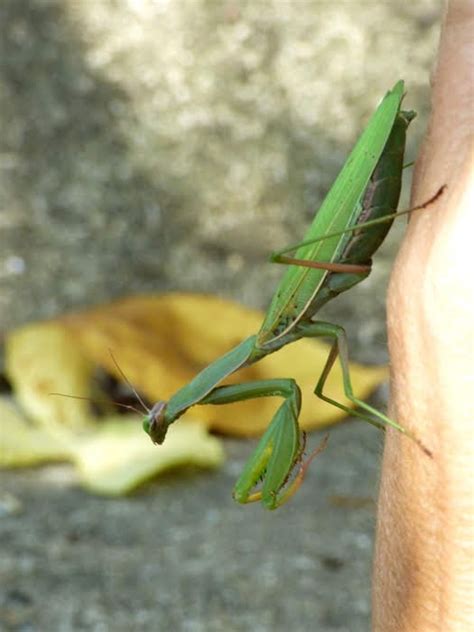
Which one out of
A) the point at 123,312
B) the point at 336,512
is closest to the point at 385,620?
the point at 336,512

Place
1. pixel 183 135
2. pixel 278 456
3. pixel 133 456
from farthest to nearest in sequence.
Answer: pixel 183 135 → pixel 133 456 → pixel 278 456

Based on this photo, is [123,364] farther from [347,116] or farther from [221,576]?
[347,116]

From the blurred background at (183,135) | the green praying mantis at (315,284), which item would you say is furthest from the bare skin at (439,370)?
the blurred background at (183,135)

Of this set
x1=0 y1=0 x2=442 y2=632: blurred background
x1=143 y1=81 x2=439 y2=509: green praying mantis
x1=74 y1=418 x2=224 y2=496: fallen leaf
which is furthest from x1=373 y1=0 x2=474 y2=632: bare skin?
x1=0 y1=0 x2=442 y2=632: blurred background

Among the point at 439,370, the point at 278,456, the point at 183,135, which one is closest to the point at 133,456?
the point at 183,135

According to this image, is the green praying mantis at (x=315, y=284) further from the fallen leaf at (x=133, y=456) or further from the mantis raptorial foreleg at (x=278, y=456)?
the fallen leaf at (x=133, y=456)

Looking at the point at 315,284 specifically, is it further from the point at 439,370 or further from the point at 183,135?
the point at 183,135
